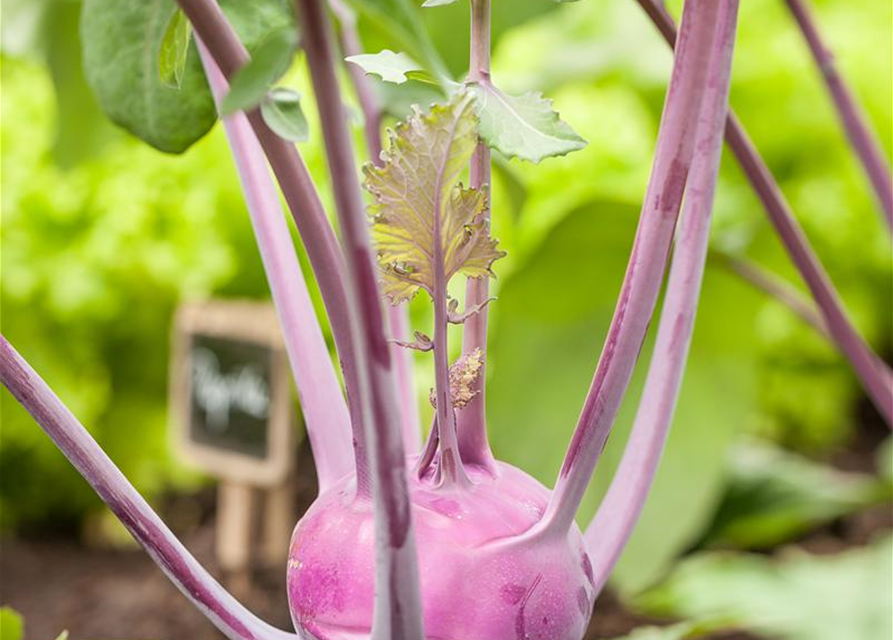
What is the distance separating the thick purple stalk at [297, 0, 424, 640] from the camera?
0.64ft

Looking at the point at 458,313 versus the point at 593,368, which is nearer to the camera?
the point at 458,313

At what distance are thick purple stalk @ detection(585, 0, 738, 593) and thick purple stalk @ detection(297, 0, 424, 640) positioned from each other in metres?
0.08

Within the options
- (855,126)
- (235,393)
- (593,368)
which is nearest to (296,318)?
(855,126)

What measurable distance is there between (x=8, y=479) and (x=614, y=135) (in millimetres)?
777

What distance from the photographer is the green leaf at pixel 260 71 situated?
203 millimetres

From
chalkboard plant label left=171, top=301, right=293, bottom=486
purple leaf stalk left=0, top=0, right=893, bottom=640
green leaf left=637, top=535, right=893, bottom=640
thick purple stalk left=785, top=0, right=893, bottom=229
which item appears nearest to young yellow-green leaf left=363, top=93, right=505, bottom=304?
purple leaf stalk left=0, top=0, right=893, bottom=640

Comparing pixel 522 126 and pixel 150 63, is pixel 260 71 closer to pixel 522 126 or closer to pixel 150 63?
pixel 522 126

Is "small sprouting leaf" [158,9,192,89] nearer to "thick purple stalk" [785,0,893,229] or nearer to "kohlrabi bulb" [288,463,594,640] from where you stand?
"kohlrabi bulb" [288,463,594,640]

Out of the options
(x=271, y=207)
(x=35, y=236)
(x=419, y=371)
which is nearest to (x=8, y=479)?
(x=35, y=236)

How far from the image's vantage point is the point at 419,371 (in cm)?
123

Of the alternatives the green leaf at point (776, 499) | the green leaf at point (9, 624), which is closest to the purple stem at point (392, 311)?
the green leaf at point (9, 624)

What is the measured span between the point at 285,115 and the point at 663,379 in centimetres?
13

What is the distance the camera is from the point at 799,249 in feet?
1.42

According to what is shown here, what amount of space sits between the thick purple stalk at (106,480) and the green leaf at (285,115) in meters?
0.09
